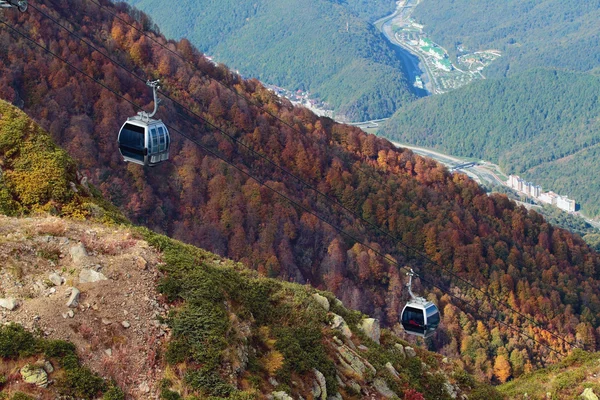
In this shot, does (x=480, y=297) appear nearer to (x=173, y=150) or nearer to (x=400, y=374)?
(x=173, y=150)

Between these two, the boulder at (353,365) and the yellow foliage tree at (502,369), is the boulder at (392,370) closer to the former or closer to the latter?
the boulder at (353,365)

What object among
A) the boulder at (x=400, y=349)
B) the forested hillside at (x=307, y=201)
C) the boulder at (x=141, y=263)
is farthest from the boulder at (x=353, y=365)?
the forested hillside at (x=307, y=201)

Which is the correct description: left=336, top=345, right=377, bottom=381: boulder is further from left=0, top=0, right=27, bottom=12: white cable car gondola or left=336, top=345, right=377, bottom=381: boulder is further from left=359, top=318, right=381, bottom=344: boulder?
left=0, top=0, right=27, bottom=12: white cable car gondola

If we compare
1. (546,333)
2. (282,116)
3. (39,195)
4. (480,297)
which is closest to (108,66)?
(282,116)

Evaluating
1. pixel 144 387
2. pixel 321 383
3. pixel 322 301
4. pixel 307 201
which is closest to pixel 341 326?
pixel 322 301

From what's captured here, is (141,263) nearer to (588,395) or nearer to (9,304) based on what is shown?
(9,304)

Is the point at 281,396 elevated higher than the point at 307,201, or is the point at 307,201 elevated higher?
the point at 307,201

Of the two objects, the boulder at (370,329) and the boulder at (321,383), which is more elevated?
the boulder at (370,329)
